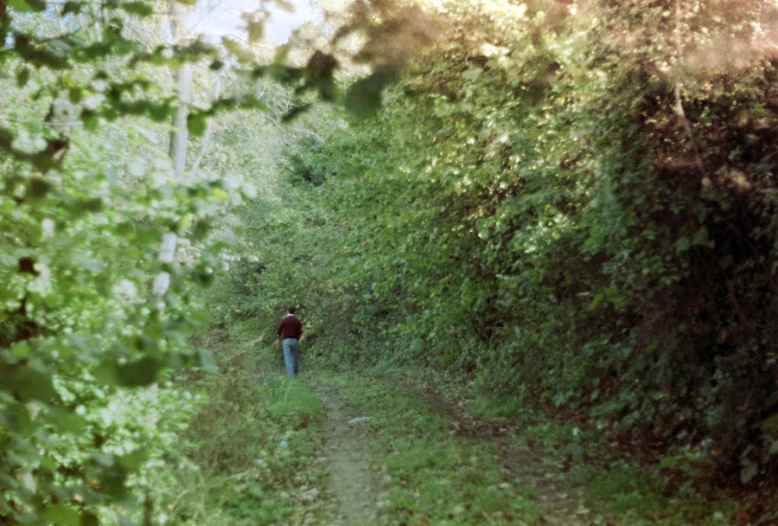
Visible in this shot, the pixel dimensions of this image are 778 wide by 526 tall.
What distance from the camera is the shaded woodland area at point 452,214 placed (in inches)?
112

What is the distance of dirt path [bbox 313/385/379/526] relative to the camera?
24.0 ft

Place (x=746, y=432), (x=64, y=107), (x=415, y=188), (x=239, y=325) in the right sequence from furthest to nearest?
(x=239, y=325), (x=415, y=188), (x=746, y=432), (x=64, y=107)

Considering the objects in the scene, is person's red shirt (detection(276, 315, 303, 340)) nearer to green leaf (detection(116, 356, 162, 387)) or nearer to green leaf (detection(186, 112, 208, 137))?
green leaf (detection(186, 112, 208, 137))

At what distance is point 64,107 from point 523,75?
21.6 ft

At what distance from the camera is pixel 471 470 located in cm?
832

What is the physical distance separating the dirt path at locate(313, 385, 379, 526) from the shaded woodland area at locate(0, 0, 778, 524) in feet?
5.94

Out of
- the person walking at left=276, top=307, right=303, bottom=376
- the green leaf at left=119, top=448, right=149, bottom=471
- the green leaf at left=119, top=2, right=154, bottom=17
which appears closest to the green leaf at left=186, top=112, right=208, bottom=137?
the green leaf at left=119, top=2, right=154, bottom=17

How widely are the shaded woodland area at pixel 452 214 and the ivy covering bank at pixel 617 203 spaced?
0.10ft

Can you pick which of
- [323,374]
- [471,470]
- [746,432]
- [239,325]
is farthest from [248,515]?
[239,325]

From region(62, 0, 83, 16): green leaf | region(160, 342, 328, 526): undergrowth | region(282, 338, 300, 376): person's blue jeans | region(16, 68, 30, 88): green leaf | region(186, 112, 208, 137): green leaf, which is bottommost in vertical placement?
region(160, 342, 328, 526): undergrowth

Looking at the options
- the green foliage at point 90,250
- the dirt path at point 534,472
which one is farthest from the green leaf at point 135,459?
the dirt path at point 534,472

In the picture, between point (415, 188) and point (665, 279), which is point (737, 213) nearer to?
point (665, 279)

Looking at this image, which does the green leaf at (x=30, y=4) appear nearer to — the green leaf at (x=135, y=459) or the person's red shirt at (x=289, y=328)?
the green leaf at (x=135, y=459)

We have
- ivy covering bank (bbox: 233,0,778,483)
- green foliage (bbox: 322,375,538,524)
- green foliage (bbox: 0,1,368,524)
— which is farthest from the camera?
green foliage (bbox: 322,375,538,524)
